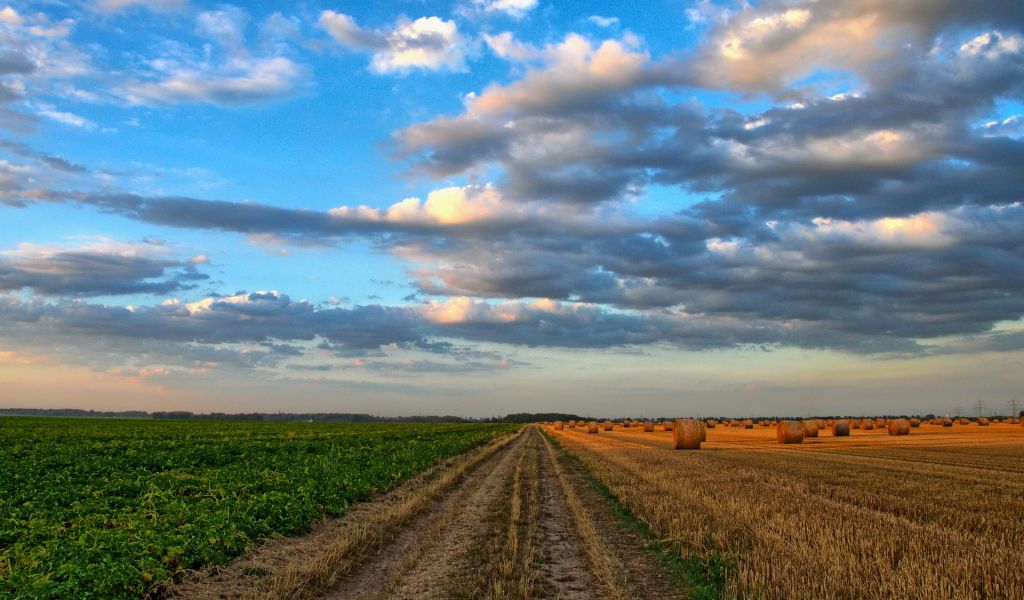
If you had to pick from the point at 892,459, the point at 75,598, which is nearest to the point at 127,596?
the point at 75,598

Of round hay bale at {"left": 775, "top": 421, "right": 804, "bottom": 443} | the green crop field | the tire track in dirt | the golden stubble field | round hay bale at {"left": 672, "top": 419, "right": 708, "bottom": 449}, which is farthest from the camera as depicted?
round hay bale at {"left": 775, "top": 421, "right": 804, "bottom": 443}

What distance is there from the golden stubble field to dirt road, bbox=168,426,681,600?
1341mm

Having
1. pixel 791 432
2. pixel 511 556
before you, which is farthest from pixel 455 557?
pixel 791 432

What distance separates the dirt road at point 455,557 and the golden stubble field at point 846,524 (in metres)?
1.34

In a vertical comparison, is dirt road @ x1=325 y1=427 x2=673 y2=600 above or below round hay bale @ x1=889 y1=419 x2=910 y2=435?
above

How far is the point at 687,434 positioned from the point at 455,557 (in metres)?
32.2

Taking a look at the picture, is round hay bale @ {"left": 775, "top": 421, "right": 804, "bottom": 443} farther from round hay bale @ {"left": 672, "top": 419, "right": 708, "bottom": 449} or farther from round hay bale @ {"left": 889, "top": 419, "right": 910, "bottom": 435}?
round hay bale @ {"left": 889, "top": 419, "right": 910, "bottom": 435}

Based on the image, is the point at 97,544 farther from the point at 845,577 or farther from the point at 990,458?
the point at 990,458

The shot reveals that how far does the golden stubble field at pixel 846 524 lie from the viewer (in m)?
8.62

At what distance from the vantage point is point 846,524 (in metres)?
12.3

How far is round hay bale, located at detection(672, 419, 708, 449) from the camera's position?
40875 mm

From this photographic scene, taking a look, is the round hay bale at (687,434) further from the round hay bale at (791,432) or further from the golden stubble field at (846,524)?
the golden stubble field at (846,524)

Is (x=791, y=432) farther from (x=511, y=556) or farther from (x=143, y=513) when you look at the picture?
(x=143, y=513)

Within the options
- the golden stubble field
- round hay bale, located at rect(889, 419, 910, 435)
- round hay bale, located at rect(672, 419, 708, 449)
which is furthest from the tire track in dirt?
round hay bale, located at rect(889, 419, 910, 435)
